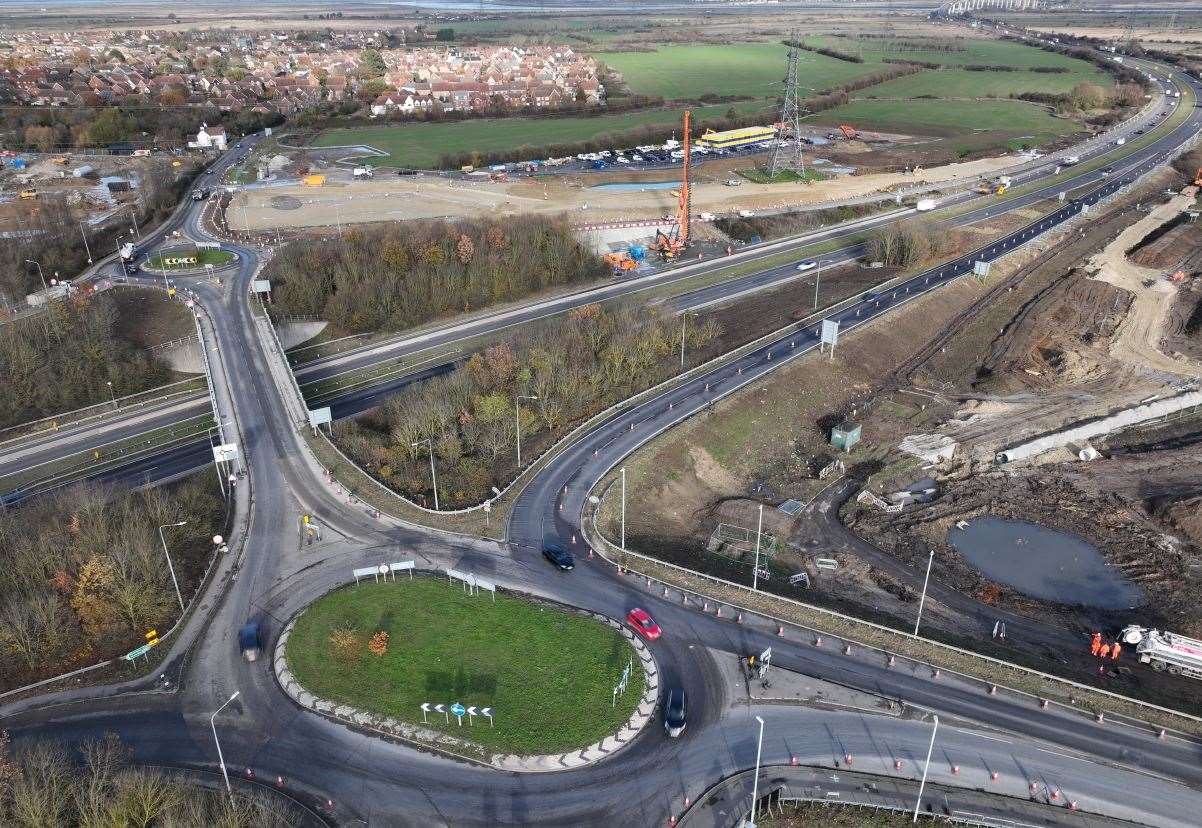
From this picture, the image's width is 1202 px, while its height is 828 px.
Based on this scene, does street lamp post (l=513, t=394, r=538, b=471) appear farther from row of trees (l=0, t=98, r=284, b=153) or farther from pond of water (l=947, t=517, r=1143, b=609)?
row of trees (l=0, t=98, r=284, b=153)

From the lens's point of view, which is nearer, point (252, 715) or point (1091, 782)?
point (1091, 782)

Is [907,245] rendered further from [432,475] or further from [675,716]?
[675,716]

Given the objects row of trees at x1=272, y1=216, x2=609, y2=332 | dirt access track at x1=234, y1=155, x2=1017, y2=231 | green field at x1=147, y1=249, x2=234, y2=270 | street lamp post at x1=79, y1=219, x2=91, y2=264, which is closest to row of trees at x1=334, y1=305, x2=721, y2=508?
row of trees at x1=272, y1=216, x2=609, y2=332

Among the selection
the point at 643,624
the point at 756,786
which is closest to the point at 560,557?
the point at 643,624

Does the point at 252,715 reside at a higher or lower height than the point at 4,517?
lower

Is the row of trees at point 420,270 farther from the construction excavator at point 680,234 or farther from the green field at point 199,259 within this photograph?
the green field at point 199,259

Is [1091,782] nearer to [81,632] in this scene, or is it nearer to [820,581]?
[820,581]

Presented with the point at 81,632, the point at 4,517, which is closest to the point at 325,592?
the point at 81,632

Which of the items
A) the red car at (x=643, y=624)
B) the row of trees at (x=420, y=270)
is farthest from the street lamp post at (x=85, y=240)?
the red car at (x=643, y=624)
